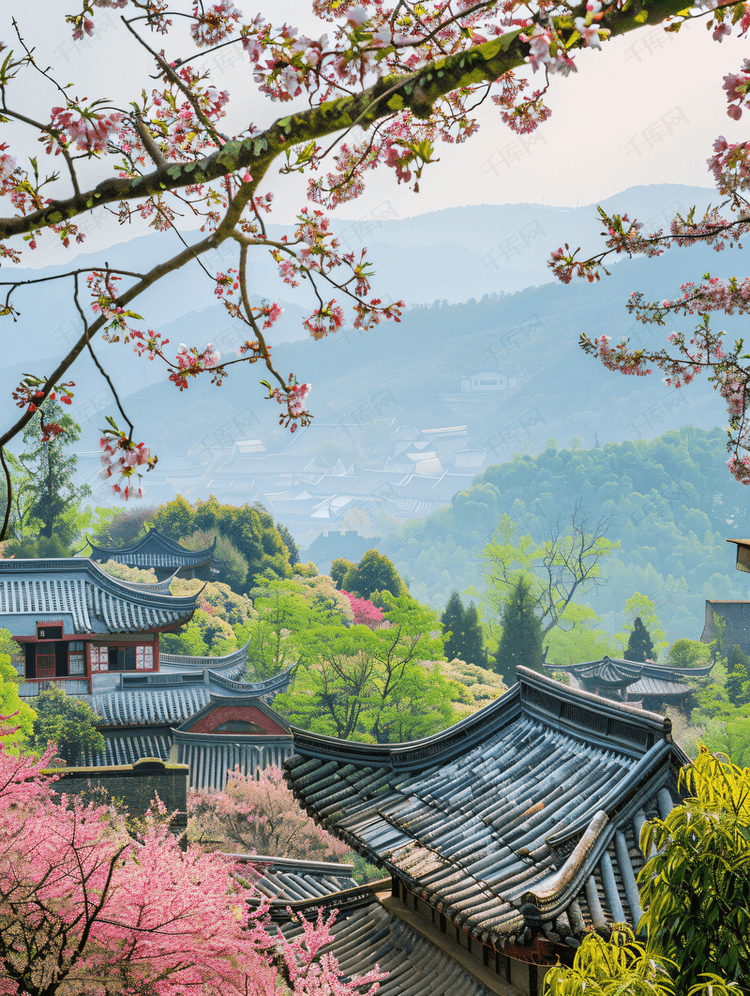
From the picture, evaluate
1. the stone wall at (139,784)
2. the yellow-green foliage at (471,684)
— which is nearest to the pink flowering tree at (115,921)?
the stone wall at (139,784)

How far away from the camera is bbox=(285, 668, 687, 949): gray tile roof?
4.27 metres

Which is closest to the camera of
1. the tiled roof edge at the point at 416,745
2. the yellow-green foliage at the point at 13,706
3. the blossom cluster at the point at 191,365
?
the blossom cluster at the point at 191,365

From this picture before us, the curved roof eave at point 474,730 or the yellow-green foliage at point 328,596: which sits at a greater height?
the curved roof eave at point 474,730

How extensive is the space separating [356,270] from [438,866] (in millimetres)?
4023

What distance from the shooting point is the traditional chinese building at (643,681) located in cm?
3438

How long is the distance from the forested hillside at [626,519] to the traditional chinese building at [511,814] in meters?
86.5

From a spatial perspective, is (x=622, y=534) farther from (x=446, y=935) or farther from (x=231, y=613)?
(x=446, y=935)

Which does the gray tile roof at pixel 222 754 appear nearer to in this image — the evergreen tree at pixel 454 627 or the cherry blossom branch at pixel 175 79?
the evergreen tree at pixel 454 627

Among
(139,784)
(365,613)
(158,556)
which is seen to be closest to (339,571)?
(365,613)

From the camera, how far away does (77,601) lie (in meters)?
19.5

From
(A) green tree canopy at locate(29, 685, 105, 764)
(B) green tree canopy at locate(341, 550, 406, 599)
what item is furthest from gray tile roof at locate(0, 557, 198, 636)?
(B) green tree canopy at locate(341, 550, 406, 599)

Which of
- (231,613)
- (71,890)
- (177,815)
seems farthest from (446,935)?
(231,613)

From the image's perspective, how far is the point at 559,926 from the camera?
399cm

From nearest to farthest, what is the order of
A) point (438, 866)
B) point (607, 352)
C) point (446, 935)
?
point (438, 866), point (446, 935), point (607, 352)
